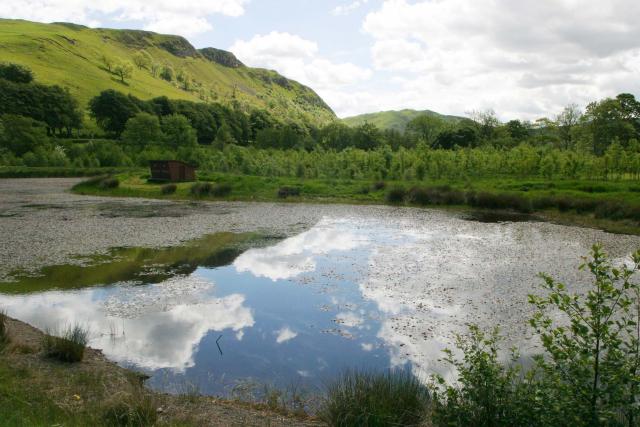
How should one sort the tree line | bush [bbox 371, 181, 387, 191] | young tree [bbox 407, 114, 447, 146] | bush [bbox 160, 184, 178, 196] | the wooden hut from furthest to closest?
1. young tree [bbox 407, 114, 447, 146]
2. the tree line
3. the wooden hut
4. bush [bbox 371, 181, 387, 191]
5. bush [bbox 160, 184, 178, 196]

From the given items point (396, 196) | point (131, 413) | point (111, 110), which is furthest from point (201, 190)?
point (111, 110)

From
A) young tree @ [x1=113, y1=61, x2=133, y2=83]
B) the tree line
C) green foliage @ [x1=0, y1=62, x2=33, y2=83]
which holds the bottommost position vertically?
the tree line

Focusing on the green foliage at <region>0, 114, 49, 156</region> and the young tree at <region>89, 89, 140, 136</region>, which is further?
the young tree at <region>89, 89, 140, 136</region>

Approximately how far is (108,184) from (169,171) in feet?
20.7

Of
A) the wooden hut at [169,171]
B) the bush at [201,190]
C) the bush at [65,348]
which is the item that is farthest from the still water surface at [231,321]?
the wooden hut at [169,171]

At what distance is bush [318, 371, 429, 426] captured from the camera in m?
7.10

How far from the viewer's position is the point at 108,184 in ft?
161

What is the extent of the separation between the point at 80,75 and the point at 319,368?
163799 mm

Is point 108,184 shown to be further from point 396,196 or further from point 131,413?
point 131,413

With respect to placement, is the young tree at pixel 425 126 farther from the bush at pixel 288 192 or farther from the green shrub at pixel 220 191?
the green shrub at pixel 220 191

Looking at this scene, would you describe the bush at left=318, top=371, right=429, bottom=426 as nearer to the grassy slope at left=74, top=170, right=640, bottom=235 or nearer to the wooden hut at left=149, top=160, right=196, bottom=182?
the grassy slope at left=74, top=170, right=640, bottom=235

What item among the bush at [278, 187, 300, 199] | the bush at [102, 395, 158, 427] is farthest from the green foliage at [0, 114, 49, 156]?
the bush at [102, 395, 158, 427]

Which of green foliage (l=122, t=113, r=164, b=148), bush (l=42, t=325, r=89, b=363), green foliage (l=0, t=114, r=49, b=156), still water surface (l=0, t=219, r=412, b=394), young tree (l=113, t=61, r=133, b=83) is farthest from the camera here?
young tree (l=113, t=61, r=133, b=83)

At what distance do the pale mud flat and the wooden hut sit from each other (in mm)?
8949
